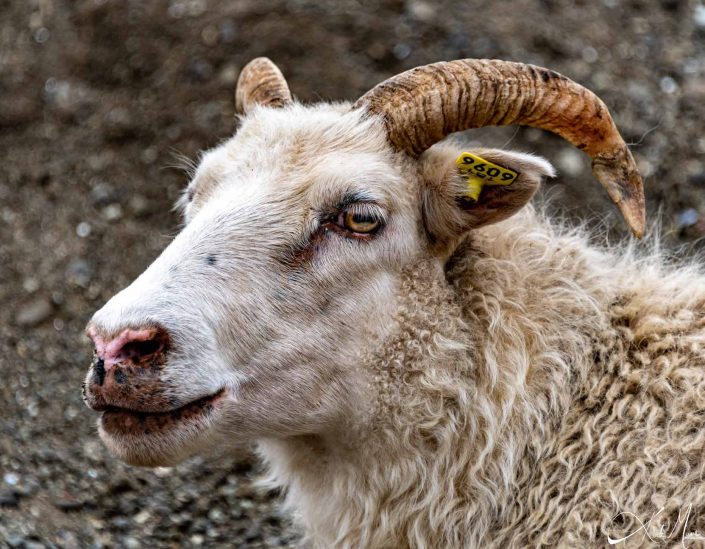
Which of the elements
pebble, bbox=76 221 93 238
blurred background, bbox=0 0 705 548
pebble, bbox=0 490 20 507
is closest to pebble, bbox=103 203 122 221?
blurred background, bbox=0 0 705 548

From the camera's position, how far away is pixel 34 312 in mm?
7289

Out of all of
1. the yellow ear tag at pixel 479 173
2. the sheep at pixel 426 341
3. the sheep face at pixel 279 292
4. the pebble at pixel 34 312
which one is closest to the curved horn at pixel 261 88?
the sheep at pixel 426 341

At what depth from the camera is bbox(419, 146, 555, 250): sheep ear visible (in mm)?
4105

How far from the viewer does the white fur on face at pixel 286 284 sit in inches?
152

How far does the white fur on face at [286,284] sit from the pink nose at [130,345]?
11 cm

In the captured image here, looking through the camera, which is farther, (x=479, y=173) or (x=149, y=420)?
(x=479, y=173)

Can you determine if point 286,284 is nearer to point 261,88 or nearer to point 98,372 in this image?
point 98,372

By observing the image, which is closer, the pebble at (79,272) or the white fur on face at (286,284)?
the white fur on face at (286,284)

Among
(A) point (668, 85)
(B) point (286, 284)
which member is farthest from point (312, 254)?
(A) point (668, 85)

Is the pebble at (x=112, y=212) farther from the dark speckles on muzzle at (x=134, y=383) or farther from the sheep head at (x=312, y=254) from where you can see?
the dark speckles on muzzle at (x=134, y=383)

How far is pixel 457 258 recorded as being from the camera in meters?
4.43

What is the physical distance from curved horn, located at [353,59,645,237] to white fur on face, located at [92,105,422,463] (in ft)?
0.53

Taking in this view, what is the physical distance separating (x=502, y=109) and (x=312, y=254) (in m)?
1.07

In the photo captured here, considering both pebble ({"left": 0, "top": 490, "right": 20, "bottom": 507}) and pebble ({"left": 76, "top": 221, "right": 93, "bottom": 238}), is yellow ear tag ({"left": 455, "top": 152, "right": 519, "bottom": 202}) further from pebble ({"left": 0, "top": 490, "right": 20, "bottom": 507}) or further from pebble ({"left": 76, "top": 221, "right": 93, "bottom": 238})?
pebble ({"left": 76, "top": 221, "right": 93, "bottom": 238})
